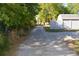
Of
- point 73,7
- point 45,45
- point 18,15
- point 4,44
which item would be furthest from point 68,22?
point 4,44

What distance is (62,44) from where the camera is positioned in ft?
15.8

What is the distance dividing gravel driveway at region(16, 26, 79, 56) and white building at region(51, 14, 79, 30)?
0.25ft

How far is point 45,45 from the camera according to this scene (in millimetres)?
4836

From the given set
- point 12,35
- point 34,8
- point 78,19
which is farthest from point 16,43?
point 78,19

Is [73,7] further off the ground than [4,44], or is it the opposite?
[73,7]

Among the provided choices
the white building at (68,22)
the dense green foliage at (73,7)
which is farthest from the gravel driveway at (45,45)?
the dense green foliage at (73,7)

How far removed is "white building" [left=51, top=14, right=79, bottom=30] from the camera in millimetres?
4777

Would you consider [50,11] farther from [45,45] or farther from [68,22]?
[45,45]

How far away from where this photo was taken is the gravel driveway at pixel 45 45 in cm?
481

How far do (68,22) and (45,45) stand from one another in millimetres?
413

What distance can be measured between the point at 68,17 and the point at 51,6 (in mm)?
257

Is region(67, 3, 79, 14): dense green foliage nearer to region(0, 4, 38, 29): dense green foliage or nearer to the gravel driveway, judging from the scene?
the gravel driveway

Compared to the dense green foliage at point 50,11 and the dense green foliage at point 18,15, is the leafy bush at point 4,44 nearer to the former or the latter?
the dense green foliage at point 18,15

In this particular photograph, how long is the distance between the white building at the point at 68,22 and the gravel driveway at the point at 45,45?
77 mm
